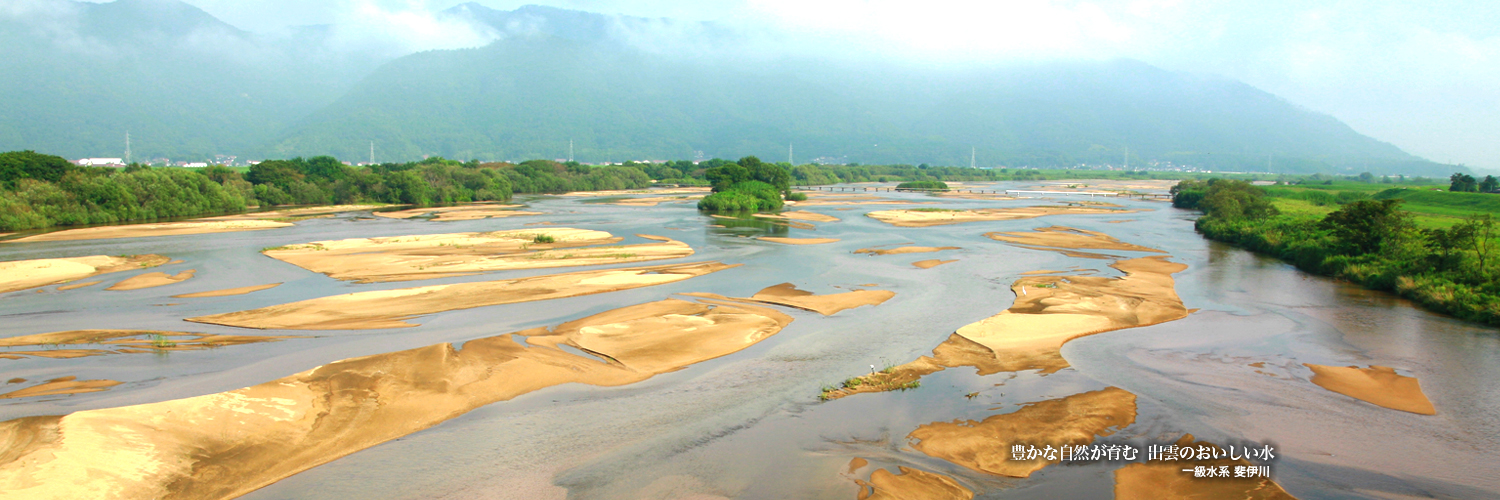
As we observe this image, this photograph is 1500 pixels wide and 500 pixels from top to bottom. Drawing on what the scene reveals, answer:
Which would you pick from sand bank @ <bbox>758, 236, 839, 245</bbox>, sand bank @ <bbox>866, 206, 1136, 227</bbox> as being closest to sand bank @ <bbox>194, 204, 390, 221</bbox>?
sand bank @ <bbox>758, 236, 839, 245</bbox>

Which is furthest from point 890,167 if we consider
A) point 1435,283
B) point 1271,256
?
point 1435,283

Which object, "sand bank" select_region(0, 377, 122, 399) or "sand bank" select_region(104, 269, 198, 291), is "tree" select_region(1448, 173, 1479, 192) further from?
"sand bank" select_region(104, 269, 198, 291)

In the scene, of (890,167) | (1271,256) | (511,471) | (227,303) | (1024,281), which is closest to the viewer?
(511,471)

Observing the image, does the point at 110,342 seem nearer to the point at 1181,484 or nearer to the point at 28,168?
the point at 1181,484

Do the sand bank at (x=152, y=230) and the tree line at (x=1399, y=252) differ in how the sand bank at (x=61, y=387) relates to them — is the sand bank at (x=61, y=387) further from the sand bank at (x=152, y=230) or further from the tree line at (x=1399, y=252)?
the sand bank at (x=152, y=230)

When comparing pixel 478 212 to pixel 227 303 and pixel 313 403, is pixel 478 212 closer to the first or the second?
pixel 227 303
